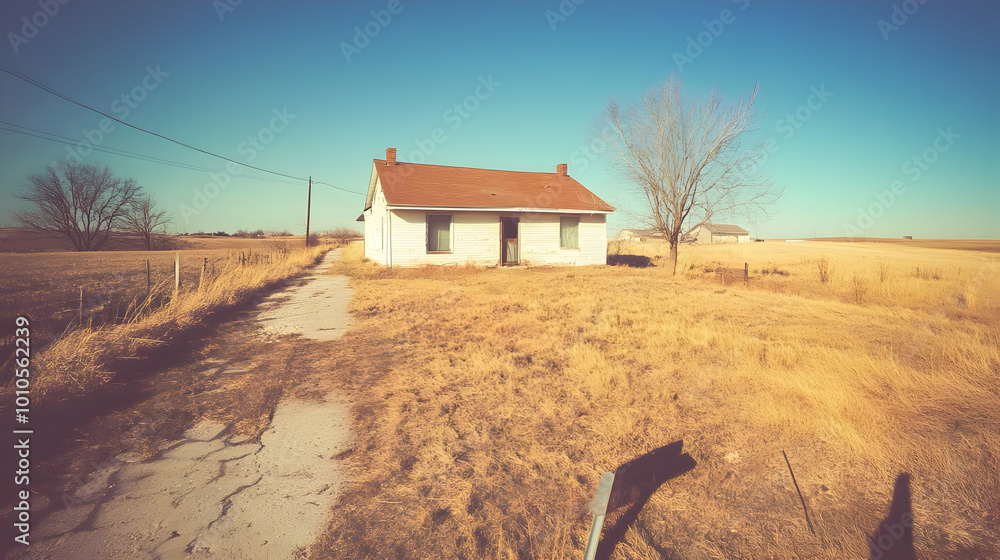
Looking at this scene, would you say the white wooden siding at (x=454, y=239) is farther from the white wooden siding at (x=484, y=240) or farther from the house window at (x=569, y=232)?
the house window at (x=569, y=232)

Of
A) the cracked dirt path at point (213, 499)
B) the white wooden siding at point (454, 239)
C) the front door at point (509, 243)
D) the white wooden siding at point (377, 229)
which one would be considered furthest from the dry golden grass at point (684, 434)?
the front door at point (509, 243)

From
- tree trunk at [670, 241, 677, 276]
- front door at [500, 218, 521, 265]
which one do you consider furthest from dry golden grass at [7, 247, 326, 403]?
tree trunk at [670, 241, 677, 276]

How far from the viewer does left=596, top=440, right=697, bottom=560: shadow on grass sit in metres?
2.05

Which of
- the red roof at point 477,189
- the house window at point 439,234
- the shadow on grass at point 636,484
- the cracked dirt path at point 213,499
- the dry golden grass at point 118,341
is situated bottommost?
the cracked dirt path at point 213,499

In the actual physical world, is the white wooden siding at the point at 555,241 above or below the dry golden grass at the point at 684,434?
above

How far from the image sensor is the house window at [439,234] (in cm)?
1647

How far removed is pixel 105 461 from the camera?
2766 millimetres

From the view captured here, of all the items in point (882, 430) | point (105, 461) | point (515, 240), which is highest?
point (515, 240)

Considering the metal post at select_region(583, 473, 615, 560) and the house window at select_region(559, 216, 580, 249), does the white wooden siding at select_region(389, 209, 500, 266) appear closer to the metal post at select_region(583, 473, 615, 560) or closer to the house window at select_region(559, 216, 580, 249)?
the house window at select_region(559, 216, 580, 249)

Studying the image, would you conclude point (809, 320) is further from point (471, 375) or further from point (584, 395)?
point (471, 375)

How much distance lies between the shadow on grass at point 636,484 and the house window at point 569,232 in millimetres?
16022

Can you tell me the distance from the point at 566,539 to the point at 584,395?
6.26ft

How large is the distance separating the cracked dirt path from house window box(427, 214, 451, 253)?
43.8 feet

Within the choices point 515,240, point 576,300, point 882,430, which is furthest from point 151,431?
point 515,240
